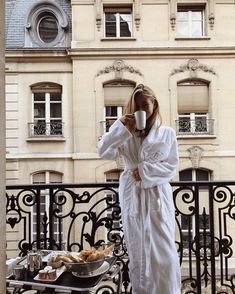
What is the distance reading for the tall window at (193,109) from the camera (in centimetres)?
702

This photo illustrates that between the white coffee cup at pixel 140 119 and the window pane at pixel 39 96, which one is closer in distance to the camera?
the white coffee cup at pixel 140 119

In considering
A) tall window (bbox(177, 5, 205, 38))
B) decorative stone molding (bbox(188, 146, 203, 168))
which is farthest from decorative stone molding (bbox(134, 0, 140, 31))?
decorative stone molding (bbox(188, 146, 203, 168))

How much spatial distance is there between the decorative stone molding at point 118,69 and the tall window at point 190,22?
1049mm

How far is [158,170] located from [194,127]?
18.4ft

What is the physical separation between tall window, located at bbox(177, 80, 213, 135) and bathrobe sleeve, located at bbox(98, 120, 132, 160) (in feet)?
17.8

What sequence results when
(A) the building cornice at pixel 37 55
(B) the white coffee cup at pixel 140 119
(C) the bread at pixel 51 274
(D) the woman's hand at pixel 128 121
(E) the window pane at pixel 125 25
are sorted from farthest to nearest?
1. (E) the window pane at pixel 125 25
2. (A) the building cornice at pixel 37 55
3. (D) the woman's hand at pixel 128 121
4. (B) the white coffee cup at pixel 140 119
5. (C) the bread at pixel 51 274

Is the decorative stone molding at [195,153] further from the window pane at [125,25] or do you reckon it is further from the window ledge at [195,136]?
the window pane at [125,25]

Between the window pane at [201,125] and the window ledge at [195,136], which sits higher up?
the window pane at [201,125]

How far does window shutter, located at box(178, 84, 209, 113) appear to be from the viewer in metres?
7.01

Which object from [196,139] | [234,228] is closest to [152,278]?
[234,228]

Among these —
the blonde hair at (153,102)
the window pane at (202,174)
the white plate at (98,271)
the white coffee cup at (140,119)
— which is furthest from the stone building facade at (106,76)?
the white plate at (98,271)

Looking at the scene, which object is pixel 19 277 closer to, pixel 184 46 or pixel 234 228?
pixel 234 228

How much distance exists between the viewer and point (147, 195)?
168cm

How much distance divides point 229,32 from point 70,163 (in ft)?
12.0
